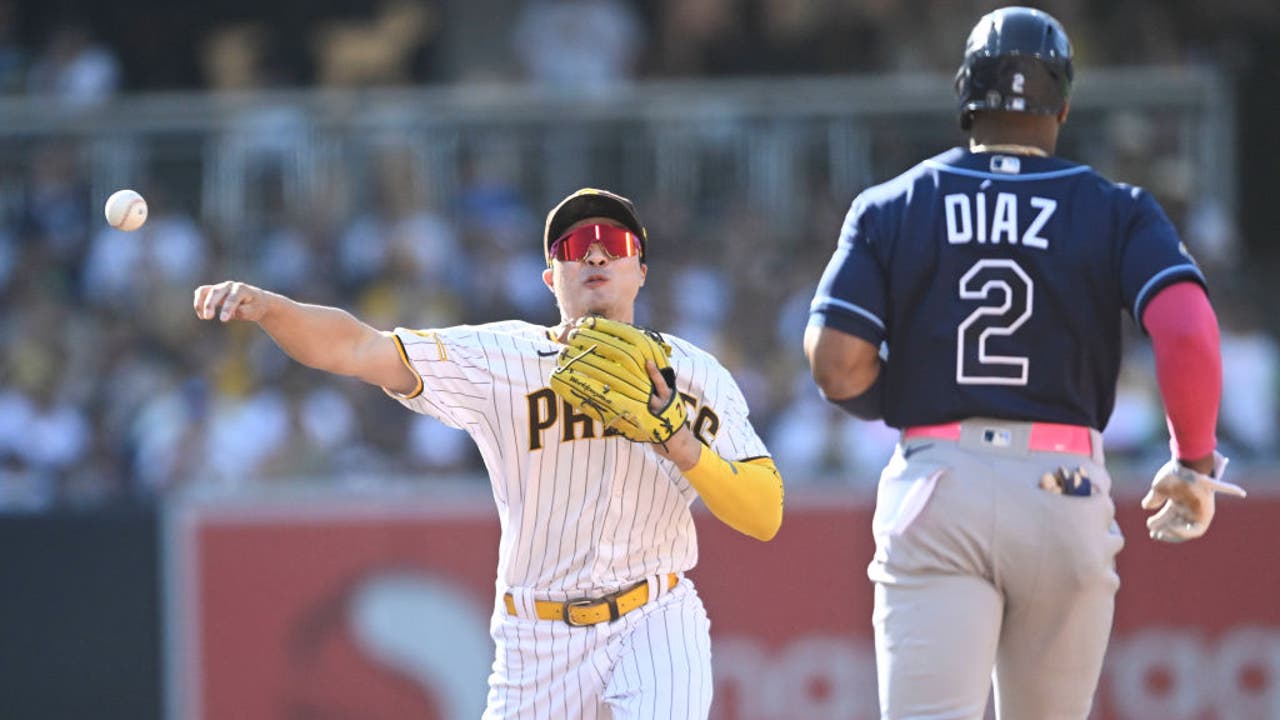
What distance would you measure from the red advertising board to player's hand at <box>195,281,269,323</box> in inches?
178

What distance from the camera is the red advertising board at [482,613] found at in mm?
8445

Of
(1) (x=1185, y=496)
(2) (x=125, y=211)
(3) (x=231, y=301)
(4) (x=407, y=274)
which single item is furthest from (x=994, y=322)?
(4) (x=407, y=274)

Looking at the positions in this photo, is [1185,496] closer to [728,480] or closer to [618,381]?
[728,480]

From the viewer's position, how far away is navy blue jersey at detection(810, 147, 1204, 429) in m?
4.15

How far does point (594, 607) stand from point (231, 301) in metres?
1.17

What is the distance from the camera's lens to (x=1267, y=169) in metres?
12.5

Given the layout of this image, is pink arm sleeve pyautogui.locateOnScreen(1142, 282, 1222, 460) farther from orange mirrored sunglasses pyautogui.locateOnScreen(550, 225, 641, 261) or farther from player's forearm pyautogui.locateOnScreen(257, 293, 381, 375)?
player's forearm pyautogui.locateOnScreen(257, 293, 381, 375)

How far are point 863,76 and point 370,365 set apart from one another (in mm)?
Answer: 8699

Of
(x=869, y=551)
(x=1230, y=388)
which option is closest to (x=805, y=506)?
(x=869, y=551)

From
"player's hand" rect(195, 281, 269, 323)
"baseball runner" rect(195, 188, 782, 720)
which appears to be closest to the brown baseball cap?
"baseball runner" rect(195, 188, 782, 720)

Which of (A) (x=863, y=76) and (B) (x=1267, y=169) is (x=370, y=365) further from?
(B) (x=1267, y=169)

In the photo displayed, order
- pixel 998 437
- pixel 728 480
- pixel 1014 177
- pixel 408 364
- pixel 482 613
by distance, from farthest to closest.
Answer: pixel 482 613
pixel 408 364
pixel 728 480
pixel 1014 177
pixel 998 437

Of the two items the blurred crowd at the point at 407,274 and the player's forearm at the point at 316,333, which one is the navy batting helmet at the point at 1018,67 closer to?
the player's forearm at the point at 316,333

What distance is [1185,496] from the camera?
4.11 meters
